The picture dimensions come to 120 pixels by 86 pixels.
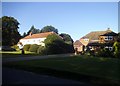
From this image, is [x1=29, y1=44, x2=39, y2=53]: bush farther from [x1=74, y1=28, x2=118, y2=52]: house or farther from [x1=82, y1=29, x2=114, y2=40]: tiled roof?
[x1=82, y1=29, x2=114, y2=40]: tiled roof

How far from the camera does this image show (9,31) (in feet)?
203

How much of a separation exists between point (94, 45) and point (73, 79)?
38795mm

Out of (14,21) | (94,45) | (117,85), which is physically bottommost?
(117,85)

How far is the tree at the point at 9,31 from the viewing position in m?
59.9

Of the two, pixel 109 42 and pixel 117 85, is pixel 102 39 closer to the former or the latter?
pixel 109 42

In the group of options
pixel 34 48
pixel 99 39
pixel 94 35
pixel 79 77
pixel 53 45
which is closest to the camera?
pixel 79 77

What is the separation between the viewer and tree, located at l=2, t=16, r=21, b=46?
197ft

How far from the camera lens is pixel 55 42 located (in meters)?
48.6

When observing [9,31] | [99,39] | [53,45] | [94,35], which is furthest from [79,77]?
[94,35]

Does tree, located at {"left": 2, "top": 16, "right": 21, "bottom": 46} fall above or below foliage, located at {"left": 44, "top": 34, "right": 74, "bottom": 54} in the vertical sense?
above

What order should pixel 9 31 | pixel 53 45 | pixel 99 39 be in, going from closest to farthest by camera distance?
pixel 53 45 → pixel 99 39 → pixel 9 31

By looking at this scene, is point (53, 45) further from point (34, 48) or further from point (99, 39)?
point (99, 39)

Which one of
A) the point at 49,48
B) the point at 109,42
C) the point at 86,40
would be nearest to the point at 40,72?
the point at 49,48

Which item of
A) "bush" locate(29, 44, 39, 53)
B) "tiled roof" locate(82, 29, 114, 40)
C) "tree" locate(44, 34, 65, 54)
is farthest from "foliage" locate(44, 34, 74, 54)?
"tiled roof" locate(82, 29, 114, 40)
